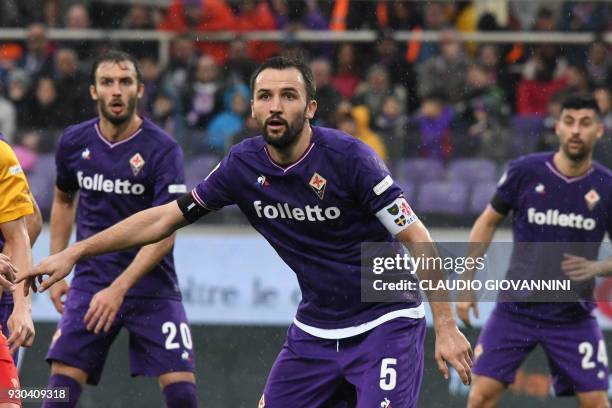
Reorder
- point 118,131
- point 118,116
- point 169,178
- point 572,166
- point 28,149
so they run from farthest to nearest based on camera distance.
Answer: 1. point 28,149
2. point 572,166
3. point 118,131
4. point 118,116
5. point 169,178

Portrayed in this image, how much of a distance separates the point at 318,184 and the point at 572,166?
3114 mm

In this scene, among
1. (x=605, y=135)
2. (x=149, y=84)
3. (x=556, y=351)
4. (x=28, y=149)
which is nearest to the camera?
(x=556, y=351)

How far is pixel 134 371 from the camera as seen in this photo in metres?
8.41

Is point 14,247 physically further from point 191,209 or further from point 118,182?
point 118,182

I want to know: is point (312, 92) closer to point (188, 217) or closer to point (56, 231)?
point (188, 217)

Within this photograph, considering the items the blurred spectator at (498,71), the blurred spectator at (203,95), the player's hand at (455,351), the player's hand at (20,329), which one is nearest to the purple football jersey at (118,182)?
the player's hand at (20,329)

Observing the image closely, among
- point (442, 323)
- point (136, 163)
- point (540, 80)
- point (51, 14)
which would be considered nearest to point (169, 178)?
point (136, 163)

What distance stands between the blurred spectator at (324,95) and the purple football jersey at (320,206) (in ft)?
19.3

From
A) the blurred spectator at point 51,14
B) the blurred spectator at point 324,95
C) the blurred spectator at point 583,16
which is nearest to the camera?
the blurred spectator at point 324,95

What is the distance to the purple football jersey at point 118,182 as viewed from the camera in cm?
828

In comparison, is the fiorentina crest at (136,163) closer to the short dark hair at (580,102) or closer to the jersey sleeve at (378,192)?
the jersey sleeve at (378,192)

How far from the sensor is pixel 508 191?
29.8ft

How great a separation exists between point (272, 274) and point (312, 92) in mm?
4760

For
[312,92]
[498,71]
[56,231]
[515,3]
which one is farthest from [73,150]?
[515,3]
